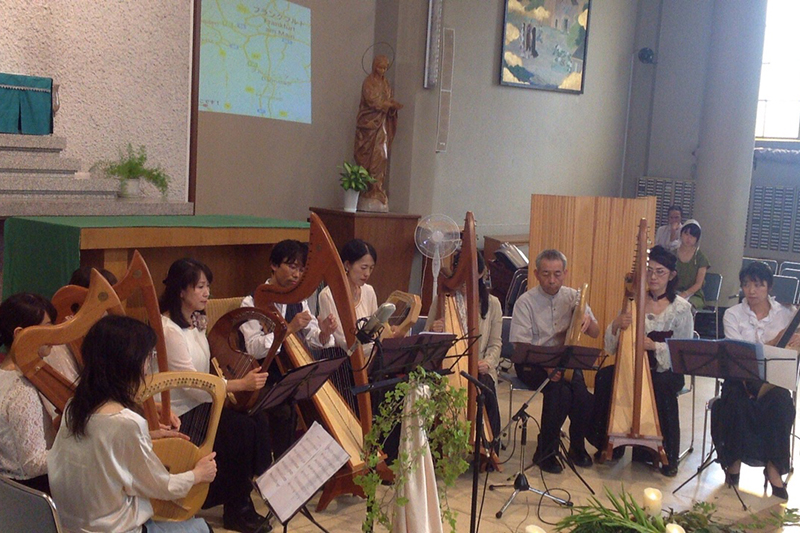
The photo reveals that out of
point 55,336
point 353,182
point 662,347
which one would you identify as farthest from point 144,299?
point 353,182

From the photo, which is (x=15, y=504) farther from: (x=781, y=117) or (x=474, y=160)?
(x=781, y=117)

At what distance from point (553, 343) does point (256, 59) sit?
12.6 feet

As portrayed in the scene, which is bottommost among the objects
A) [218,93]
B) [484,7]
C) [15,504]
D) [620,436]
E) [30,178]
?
[620,436]

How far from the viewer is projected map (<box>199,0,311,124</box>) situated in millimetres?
7078

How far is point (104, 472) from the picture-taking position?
2510 millimetres

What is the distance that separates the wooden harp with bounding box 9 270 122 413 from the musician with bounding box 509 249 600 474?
2.59m

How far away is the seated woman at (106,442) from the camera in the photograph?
2.50 meters

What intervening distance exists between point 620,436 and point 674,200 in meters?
7.58

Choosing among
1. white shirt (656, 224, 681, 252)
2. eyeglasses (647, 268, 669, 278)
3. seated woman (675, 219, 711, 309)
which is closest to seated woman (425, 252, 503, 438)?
eyeglasses (647, 268, 669, 278)

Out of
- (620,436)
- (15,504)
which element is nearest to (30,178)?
(15,504)

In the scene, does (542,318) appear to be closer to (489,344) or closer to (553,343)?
(553,343)

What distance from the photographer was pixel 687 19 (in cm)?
1152

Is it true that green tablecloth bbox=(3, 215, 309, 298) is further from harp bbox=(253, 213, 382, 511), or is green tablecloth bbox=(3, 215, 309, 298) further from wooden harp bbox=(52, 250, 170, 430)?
harp bbox=(253, 213, 382, 511)

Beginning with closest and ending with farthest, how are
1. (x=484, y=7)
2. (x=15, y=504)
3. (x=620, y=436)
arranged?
(x=15, y=504) → (x=620, y=436) → (x=484, y=7)
